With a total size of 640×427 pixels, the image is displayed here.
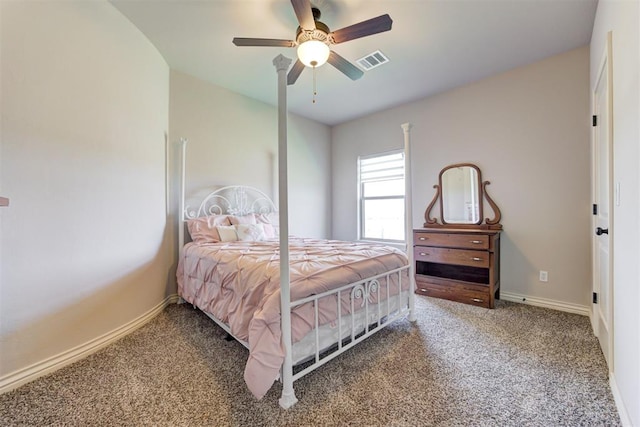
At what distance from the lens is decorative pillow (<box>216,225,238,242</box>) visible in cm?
292

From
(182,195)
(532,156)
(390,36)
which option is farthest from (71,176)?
(532,156)

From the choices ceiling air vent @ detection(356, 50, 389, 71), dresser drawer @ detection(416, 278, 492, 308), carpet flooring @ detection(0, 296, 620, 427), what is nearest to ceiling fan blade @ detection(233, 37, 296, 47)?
ceiling air vent @ detection(356, 50, 389, 71)

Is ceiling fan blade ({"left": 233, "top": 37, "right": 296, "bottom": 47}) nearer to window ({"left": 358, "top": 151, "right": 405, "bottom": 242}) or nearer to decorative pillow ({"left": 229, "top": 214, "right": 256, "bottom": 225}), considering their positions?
decorative pillow ({"left": 229, "top": 214, "right": 256, "bottom": 225})

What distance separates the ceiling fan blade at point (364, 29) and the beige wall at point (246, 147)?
140cm

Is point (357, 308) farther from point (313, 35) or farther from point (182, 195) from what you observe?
point (182, 195)

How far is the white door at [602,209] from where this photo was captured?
65.9 inches

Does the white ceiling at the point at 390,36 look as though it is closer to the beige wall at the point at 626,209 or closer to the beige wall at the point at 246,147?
the beige wall at the point at 246,147

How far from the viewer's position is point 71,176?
1.89 m

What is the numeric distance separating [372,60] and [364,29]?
1.05 m

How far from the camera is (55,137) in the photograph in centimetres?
179

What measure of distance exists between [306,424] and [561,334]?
2.24 meters

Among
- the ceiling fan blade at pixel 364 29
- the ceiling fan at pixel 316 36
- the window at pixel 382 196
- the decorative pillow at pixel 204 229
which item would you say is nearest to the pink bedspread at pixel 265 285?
the decorative pillow at pixel 204 229

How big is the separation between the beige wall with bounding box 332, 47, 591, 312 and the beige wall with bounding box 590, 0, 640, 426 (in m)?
1.29

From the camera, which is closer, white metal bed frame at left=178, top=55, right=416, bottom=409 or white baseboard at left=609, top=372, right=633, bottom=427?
white baseboard at left=609, top=372, right=633, bottom=427
